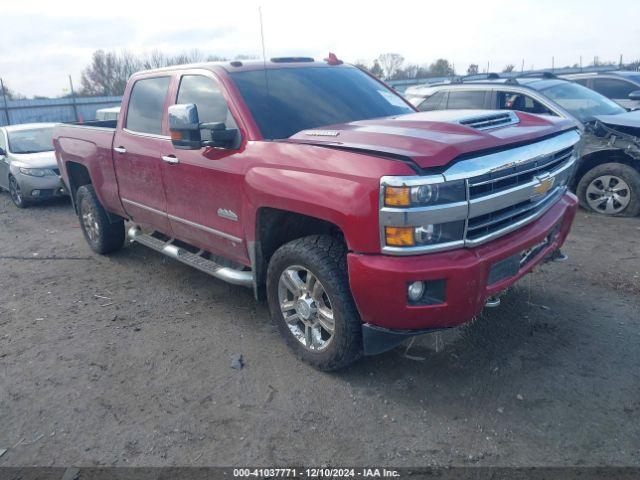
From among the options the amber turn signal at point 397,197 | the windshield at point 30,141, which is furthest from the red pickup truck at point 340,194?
the windshield at point 30,141

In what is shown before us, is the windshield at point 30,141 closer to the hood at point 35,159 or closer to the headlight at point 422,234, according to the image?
the hood at point 35,159

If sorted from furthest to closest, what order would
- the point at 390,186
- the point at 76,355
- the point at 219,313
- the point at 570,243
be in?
the point at 570,243, the point at 219,313, the point at 76,355, the point at 390,186

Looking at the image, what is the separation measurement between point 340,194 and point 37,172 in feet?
27.1

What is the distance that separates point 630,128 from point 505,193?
4797 millimetres

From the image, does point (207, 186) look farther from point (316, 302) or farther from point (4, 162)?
point (4, 162)

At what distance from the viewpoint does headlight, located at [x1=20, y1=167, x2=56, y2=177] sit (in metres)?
9.28

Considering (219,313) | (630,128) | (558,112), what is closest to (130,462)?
(219,313)

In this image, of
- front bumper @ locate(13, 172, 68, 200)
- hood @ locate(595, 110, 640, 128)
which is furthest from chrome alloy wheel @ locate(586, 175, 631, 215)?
front bumper @ locate(13, 172, 68, 200)

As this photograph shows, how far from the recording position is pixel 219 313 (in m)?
4.52

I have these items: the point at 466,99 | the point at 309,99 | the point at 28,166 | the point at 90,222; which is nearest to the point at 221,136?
the point at 309,99

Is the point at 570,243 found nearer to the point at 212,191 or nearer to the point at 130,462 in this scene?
the point at 212,191

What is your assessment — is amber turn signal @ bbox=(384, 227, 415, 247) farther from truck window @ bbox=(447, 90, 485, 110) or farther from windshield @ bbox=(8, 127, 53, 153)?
windshield @ bbox=(8, 127, 53, 153)

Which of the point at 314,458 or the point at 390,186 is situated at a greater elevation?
the point at 390,186

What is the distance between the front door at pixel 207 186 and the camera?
377 cm
